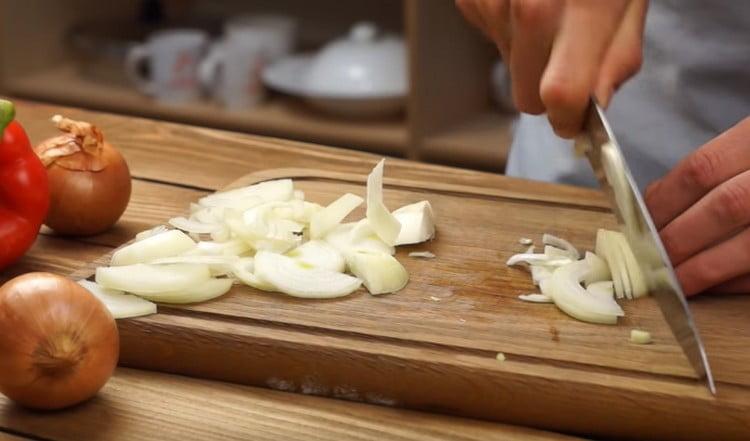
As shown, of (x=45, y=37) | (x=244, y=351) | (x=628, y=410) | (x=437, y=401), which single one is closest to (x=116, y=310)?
(x=244, y=351)

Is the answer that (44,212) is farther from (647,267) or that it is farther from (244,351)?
(647,267)

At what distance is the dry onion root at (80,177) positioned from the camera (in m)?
1.00

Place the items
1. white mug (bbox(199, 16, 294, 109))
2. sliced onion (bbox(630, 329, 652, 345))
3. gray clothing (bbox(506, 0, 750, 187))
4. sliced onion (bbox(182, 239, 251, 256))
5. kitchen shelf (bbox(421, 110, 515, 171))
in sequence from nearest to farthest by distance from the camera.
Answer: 1. sliced onion (bbox(630, 329, 652, 345))
2. sliced onion (bbox(182, 239, 251, 256))
3. gray clothing (bbox(506, 0, 750, 187))
4. kitchen shelf (bbox(421, 110, 515, 171))
5. white mug (bbox(199, 16, 294, 109))

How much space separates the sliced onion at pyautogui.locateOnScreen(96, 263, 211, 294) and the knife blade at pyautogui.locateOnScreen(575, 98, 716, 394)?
330 millimetres

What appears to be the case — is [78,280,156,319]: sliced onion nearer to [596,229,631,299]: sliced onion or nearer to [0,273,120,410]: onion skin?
[0,273,120,410]: onion skin

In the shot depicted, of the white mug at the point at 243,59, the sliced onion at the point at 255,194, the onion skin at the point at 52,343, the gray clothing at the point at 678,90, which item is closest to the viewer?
the onion skin at the point at 52,343

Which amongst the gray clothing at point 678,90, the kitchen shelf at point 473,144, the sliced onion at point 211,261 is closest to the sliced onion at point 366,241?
the sliced onion at point 211,261

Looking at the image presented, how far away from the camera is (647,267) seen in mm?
878

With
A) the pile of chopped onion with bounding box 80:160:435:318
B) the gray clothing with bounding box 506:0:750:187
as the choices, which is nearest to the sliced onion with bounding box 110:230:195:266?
the pile of chopped onion with bounding box 80:160:435:318

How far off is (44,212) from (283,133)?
113 cm

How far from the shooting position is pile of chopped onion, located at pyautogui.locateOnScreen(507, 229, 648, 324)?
87 cm

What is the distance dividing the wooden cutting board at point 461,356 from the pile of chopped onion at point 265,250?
0.04 feet

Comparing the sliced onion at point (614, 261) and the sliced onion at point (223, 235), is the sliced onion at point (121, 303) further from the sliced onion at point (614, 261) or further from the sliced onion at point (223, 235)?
the sliced onion at point (614, 261)

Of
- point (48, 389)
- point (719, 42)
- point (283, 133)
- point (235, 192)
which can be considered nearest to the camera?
point (48, 389)
